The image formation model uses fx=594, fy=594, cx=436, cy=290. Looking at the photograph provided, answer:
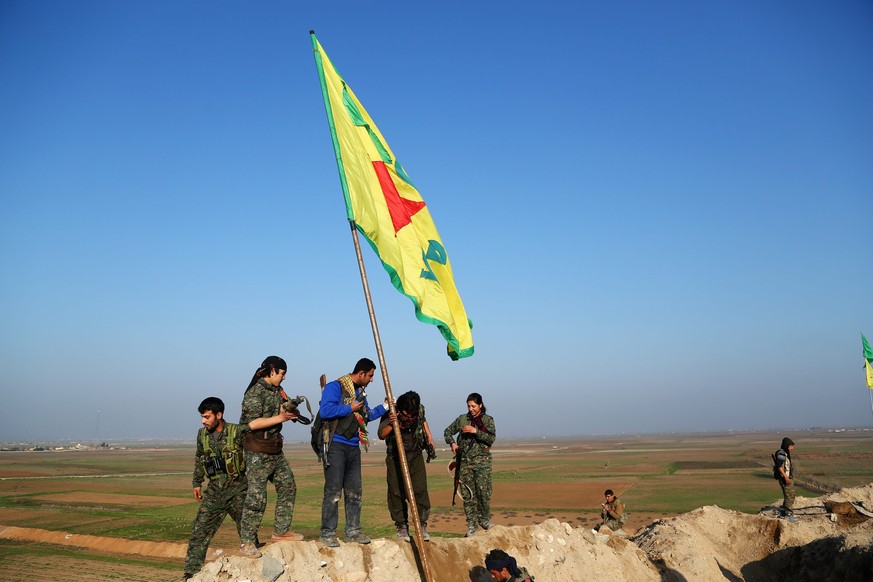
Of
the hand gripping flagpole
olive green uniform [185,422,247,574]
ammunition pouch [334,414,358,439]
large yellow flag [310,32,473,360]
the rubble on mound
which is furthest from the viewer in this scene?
ammunition pouch [334,414,358,439]

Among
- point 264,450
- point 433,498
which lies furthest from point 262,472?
point 433,498

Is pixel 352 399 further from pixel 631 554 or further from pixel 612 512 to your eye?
pixel 612 512

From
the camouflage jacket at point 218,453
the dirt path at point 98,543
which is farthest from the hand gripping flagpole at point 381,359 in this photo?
the dirt path at point 98,543

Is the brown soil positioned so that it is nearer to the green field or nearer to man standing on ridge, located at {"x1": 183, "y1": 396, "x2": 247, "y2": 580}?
man standing on ridge, located at {"x1": 183, "y1": 396, "x2": 247, "y2": 580}

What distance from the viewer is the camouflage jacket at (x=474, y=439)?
10258 millimetres

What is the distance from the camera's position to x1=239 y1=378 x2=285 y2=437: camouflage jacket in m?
7.40

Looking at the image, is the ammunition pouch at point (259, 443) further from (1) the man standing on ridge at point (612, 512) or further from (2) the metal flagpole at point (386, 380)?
Result: (1) the man standing on ridge at point (612, 512)

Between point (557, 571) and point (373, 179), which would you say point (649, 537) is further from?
point (373, 179)

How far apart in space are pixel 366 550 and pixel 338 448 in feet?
5.12

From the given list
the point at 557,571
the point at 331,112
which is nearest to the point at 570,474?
the point at 557,571

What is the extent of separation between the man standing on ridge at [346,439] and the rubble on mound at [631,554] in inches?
16.7

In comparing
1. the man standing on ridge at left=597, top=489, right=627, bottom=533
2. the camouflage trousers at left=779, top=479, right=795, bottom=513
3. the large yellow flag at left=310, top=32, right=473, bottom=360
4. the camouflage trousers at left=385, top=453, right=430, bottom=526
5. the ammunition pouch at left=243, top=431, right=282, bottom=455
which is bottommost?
the man standing on ridge at left=597, top=489, right=627, bottom=533

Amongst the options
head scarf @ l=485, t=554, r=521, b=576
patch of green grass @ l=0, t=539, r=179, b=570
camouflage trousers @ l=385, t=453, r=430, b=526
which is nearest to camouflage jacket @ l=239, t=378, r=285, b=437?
camouflage trousers @ l=385, t=453, r=430, b=526

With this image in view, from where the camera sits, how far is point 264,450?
291 inches
